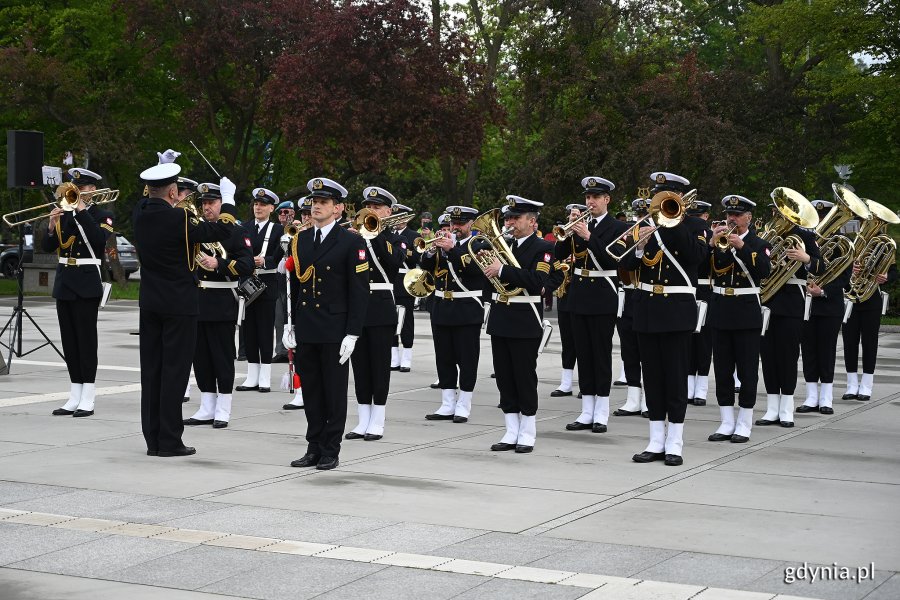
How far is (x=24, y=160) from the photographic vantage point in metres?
17.4

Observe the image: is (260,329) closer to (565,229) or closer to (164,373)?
(164,373)

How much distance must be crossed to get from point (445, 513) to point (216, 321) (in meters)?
4.47

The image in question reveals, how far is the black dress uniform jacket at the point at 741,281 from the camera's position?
11.5 m

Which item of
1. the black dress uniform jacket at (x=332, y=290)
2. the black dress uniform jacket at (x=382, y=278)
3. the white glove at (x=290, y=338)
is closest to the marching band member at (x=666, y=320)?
the black dress uniform jacket at (x=332, y=290)

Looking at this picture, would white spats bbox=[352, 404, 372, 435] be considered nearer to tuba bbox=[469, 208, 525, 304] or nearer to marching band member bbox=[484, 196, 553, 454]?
marching band member bbox=[484, 196, 553, 454]

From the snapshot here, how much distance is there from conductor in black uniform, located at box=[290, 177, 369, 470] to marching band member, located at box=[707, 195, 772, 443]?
3.40 metres

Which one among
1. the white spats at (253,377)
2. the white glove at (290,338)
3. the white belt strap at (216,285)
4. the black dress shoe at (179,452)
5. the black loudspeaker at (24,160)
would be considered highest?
the black loudspeaker at (24,160)

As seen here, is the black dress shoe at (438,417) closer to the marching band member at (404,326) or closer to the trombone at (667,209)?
the trombone at (667,209)

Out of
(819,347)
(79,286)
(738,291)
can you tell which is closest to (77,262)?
(79,286)

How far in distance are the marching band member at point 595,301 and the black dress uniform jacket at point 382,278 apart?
5.21 ft

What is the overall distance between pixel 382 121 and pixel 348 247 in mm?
22750

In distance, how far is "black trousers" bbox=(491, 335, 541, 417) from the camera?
10.7m

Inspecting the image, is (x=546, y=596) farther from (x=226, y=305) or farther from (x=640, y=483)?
(x=226, y=305)

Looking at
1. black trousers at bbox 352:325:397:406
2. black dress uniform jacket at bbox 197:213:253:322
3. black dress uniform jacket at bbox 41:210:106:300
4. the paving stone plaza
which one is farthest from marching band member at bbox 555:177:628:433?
black dress uniform jacket at bbox 41:210:106:300
